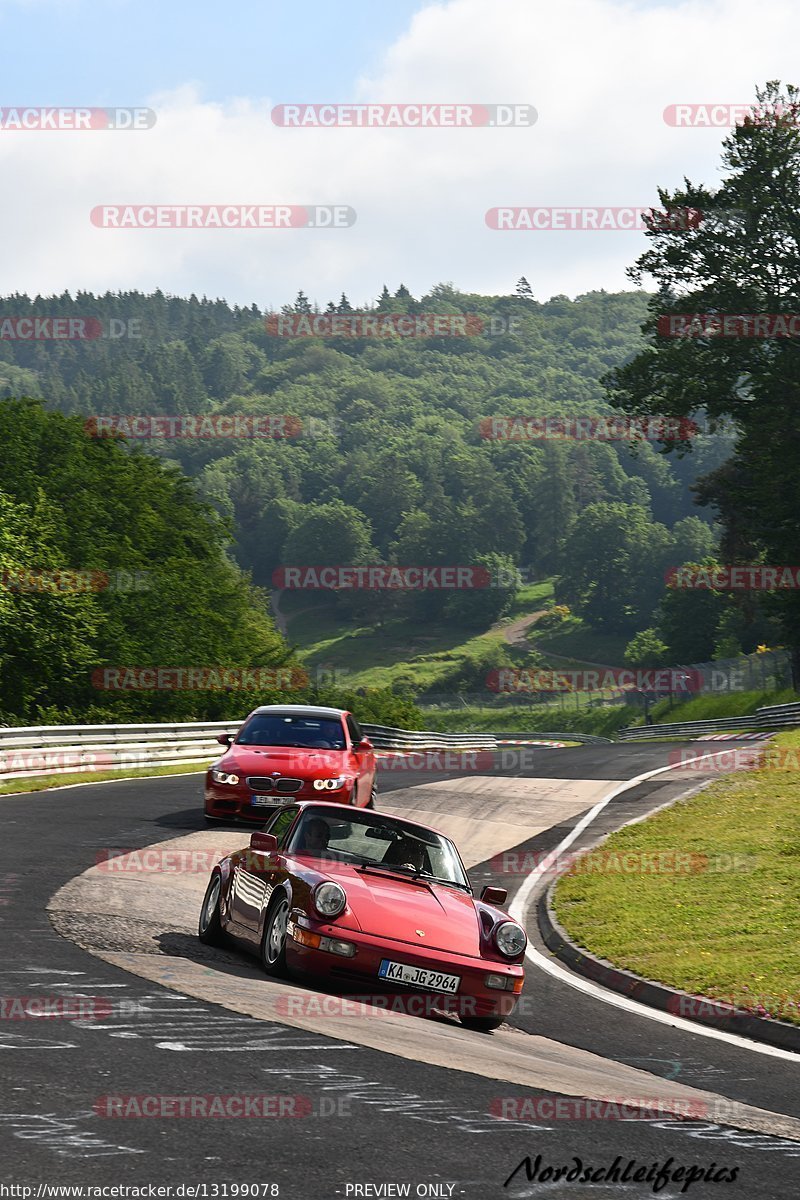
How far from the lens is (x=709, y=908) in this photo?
49.2ft

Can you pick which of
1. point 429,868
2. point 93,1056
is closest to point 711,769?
point 429,868

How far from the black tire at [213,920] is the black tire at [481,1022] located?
2321mm

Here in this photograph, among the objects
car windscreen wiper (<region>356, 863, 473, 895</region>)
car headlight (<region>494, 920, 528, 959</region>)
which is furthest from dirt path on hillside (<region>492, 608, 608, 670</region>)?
car headlight (<region>494, 920, 528, 959</region>)

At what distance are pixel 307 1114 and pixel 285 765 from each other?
12345 millimetres

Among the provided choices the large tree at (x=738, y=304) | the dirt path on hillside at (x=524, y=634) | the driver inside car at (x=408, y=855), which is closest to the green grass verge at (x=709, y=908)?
the driver inside car at (x=408, y=855)

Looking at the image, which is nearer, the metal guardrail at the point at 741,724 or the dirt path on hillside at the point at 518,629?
the metal guardrail at the point at 741,724

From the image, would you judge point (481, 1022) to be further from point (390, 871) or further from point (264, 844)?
point (264, 844)

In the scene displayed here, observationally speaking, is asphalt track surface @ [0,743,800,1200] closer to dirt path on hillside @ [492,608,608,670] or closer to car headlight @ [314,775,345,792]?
car headlight @ [314,775,345,792]

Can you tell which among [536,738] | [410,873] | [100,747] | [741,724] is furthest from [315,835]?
[536,738]

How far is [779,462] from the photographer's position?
157 ft

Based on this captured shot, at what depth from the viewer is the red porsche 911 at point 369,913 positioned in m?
8.98

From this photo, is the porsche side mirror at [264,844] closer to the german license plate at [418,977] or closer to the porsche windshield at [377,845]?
the porsche windshield at [377,845]

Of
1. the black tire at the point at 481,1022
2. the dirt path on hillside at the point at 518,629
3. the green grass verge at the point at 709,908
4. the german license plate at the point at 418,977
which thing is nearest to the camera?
the german license plate at the point at 418,977

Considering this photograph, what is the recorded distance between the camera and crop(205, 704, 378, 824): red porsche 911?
700 inches
